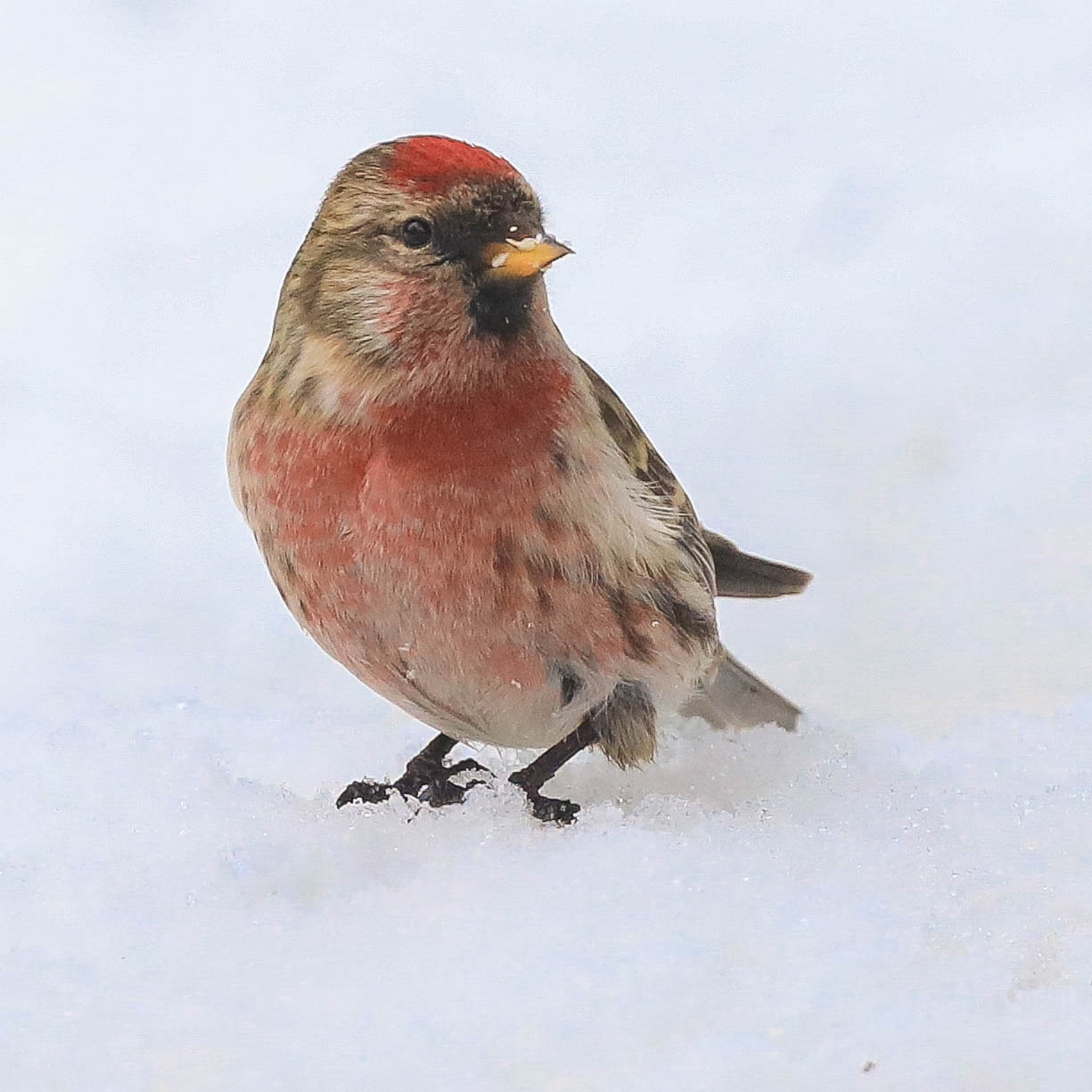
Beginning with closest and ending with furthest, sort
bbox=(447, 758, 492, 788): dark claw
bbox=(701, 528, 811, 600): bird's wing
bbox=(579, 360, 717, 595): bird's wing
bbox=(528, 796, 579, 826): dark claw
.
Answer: bbox=(528, 796, 579, 826): dark claw
bbox=(579, 360, 717, 595): bird's wing
bbox=(447, 758, 492, 788): dark claw
bbox=(701, 528, 811, 600): bird's wing

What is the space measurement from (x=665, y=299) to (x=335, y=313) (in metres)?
1.69

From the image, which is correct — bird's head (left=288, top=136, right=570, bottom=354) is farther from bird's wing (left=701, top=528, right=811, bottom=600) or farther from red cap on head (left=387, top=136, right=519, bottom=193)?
bird's wing (left=701, top=528, right=811, bottom=600)

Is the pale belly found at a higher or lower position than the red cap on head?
lower

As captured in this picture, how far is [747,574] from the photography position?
2328 mm

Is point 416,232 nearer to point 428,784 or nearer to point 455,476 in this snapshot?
point 455,476

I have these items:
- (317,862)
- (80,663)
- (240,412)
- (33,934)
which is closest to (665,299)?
(80,663)

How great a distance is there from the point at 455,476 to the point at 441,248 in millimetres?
229

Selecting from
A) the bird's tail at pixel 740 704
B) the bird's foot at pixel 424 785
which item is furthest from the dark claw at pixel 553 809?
the bird's tail at pixel 740 704

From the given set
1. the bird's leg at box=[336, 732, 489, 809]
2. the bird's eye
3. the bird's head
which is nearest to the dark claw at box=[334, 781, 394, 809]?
the bird's leg at box=[336, 732, 489, 809]

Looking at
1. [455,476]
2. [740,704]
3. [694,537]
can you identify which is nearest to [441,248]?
[455,476]

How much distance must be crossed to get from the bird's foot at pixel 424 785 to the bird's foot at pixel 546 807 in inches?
3.4

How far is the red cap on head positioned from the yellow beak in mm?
73

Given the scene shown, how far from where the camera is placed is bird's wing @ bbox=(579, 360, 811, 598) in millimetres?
1965

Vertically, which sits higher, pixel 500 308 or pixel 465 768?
pixel 500 308
